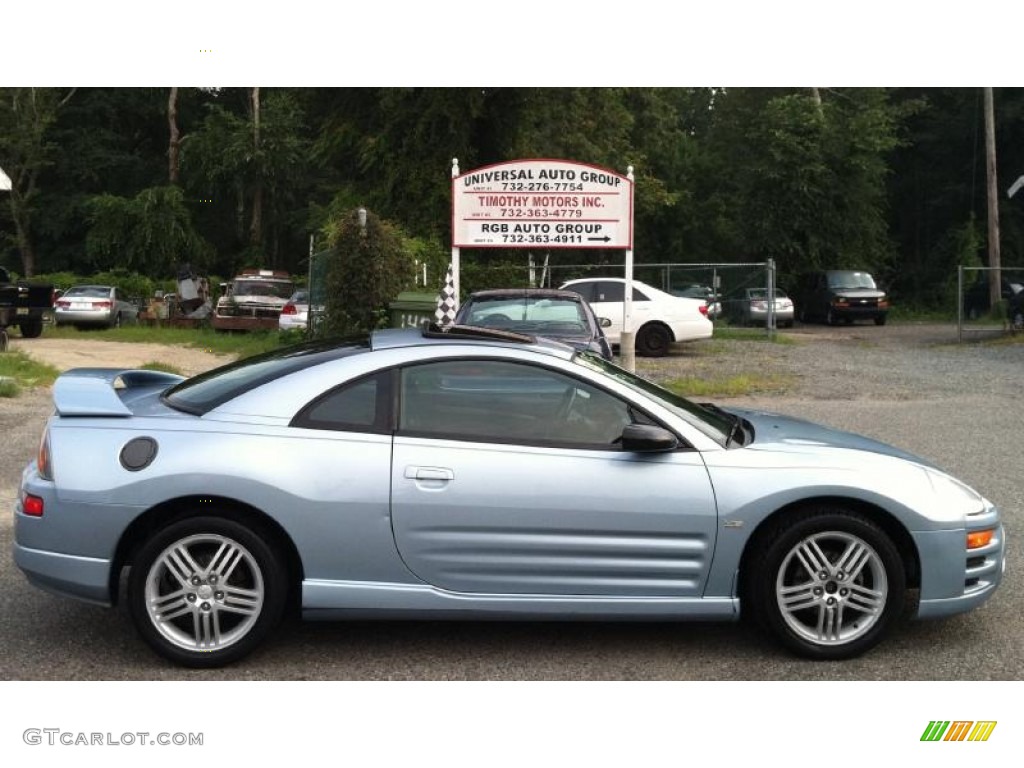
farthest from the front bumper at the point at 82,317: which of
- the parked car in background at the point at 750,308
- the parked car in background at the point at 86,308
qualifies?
the parked car in background at the point at 750,308

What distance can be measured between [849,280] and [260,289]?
1705 cm

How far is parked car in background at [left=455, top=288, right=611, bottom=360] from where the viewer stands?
460 inches

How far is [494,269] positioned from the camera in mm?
23719

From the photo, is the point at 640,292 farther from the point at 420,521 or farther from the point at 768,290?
the point at 420,521

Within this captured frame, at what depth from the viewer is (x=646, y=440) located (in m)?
4.64

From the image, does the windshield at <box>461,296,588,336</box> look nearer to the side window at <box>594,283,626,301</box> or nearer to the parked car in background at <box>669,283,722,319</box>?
the side window at <box>594,283,626,301</box>

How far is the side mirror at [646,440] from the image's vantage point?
4645 mm

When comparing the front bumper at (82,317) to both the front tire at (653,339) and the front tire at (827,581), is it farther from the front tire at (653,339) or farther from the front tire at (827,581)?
the front tire at (827,581)

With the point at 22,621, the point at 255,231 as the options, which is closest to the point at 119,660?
the point at 22,621

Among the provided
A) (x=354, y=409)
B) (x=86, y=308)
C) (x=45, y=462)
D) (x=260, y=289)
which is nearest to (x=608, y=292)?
(x=260, y=289)

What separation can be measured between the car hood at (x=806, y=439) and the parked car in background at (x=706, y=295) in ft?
72.8

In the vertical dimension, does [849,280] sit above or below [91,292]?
above

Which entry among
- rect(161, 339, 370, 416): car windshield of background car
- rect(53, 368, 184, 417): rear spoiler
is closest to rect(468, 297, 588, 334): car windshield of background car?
rect(53, 368, 184, 417): rear spoiler

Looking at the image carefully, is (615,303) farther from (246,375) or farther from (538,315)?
(246,375)
